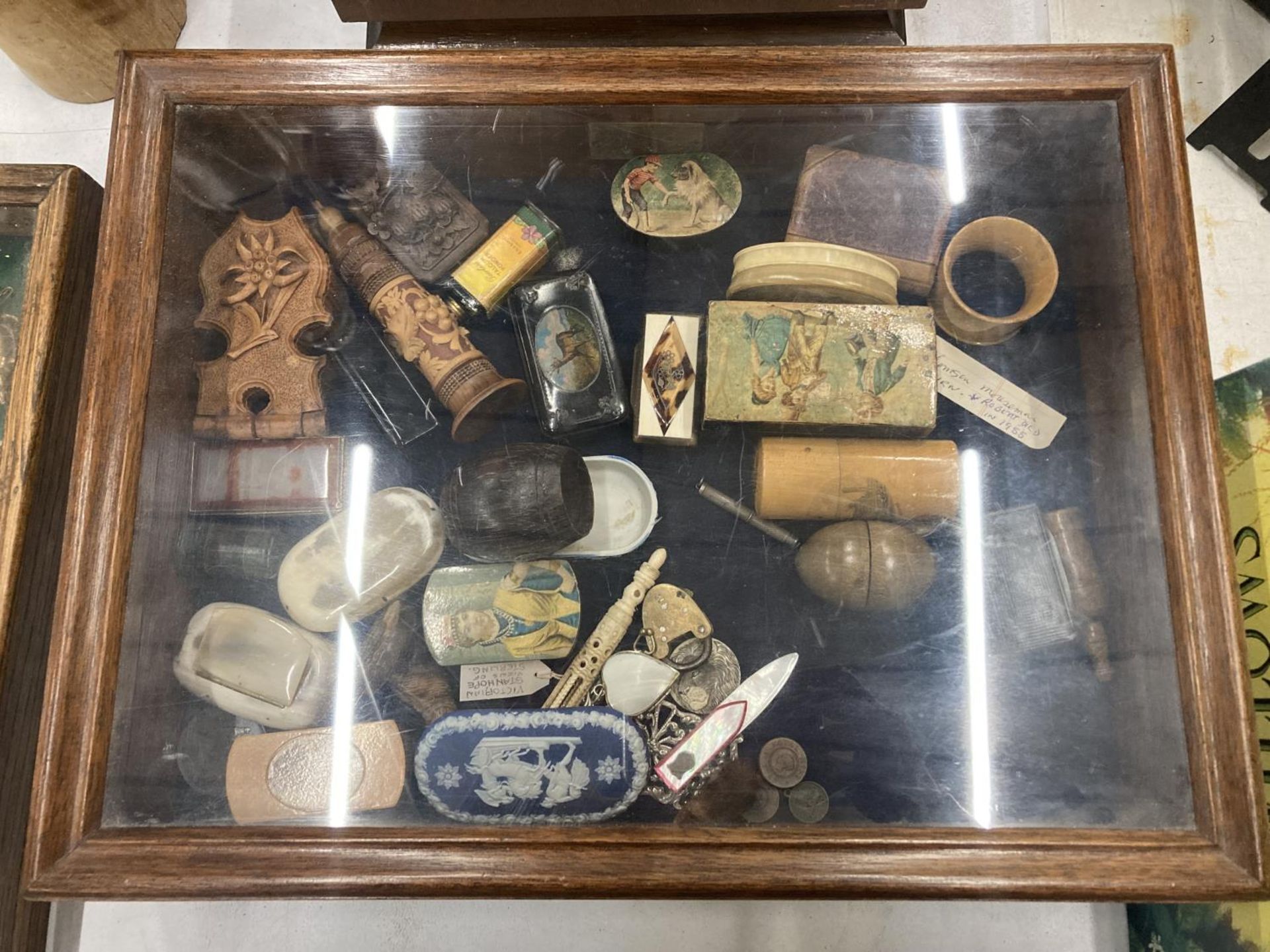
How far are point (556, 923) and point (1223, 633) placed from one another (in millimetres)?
1015

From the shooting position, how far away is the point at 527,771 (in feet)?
3.58

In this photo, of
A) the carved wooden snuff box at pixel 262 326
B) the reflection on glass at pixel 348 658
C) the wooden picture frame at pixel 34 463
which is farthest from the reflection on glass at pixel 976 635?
the wooden picture frame at pixel 34 463

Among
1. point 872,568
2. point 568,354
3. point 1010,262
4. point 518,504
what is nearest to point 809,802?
point 872,568

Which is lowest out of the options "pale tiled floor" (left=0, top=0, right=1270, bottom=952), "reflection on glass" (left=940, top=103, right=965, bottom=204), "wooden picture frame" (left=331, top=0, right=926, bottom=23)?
"pale tiled floor" (left=0, top=0, right=1270, bottom=952)

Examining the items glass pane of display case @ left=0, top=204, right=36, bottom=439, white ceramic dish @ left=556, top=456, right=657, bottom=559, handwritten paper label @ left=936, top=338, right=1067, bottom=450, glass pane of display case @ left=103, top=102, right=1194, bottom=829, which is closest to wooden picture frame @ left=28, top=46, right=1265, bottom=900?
glass pane of display case @ left=103, top=102, right=1194, bottom=829

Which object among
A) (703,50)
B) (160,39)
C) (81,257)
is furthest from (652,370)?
(160,39)

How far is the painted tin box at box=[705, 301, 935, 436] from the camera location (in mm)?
1215

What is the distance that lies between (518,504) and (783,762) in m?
0.48

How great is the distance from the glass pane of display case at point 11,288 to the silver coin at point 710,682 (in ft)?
3.49

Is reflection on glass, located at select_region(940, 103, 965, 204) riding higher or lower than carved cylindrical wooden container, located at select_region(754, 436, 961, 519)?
higher

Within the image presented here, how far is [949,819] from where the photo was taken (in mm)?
1040

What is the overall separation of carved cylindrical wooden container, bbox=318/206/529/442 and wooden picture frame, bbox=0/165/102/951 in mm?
368

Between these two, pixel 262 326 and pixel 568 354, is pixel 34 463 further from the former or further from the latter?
pixel 568 354

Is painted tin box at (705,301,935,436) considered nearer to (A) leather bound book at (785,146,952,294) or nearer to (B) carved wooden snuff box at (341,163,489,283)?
(A) leather bound book at (785,146,952,294)
